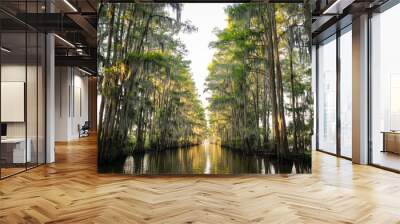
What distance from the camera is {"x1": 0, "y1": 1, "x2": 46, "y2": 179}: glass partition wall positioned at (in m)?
6.16

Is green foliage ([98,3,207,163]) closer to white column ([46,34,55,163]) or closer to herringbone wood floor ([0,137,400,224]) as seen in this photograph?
herringbone wood floor ([0,137,400,224])

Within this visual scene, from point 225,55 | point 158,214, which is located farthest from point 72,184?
point 225,55

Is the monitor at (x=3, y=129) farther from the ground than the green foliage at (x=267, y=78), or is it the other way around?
the green foliage at (x=267, y=78)

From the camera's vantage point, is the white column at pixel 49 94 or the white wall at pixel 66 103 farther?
the white wall at pixel 66 103

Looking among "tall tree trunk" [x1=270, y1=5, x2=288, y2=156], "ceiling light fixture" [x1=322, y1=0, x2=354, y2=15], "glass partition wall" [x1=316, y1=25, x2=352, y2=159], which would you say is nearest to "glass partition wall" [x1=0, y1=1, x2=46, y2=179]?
"tall tree trunk" [x1=270, y1=5, x2=288, y2=156]

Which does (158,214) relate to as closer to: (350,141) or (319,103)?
(350,141)

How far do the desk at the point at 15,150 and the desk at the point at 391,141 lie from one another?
6.94m

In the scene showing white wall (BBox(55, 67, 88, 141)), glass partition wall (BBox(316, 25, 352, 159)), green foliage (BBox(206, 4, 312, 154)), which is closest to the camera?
green foliage (BBox(206, 4, 312, 154))

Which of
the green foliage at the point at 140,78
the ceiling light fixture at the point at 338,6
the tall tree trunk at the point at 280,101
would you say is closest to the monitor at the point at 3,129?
the green foliage at the point at 140,78

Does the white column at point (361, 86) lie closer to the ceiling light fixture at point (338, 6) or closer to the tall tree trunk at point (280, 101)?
the ceiling light fixture at point (338, 6)

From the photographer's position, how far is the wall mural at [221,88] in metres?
6.31

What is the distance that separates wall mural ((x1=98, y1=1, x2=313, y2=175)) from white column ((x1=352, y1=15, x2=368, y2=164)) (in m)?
2.15

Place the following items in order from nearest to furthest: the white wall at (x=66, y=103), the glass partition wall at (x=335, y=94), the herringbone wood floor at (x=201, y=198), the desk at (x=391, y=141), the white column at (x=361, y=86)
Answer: the herringbone wood floor at (x=201, y=198), the desk at (x=391, y=141), the white column at (x=361, y=86), the glass partition wall at (x=335, y=94), the white wall at (x=66, y=103)

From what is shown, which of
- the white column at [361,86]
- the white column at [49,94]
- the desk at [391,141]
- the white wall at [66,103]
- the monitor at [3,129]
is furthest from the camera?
the white wall at [66,103]
